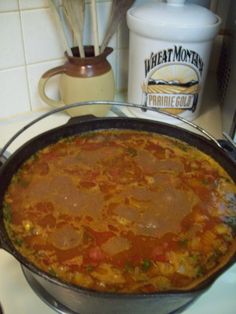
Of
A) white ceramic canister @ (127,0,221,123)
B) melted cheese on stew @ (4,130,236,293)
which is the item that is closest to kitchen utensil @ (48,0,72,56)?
white ceramic canister @ (127,0,221,123)

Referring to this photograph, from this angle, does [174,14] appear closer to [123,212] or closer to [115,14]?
[115,14]

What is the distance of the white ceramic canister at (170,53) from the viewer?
30.5 inches

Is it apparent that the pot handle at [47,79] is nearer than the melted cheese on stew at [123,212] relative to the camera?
No

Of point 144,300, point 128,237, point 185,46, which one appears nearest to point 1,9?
point 185,46

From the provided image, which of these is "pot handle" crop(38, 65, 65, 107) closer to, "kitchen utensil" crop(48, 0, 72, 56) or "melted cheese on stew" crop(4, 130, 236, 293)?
"kitchen utensil" crop(48, 0, 72, 56)

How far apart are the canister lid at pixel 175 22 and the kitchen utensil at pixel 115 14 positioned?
6cm

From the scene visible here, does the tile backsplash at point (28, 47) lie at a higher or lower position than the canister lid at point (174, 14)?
lower

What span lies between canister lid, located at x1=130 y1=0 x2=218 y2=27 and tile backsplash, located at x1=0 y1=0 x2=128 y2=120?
165 mm

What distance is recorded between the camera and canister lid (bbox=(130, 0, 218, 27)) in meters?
0.77

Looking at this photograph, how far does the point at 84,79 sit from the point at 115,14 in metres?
0.19

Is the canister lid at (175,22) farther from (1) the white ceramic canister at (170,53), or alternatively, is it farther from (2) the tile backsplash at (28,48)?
(2) the tile backsplash at (28,48)

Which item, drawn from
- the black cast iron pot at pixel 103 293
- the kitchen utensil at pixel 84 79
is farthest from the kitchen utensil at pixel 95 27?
the black cast iron pot at pixel 103 293

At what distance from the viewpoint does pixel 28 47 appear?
87cm

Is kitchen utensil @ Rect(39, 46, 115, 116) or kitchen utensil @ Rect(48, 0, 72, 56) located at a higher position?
kitchen utensil @ Rect(48, 0, 72, 56)
